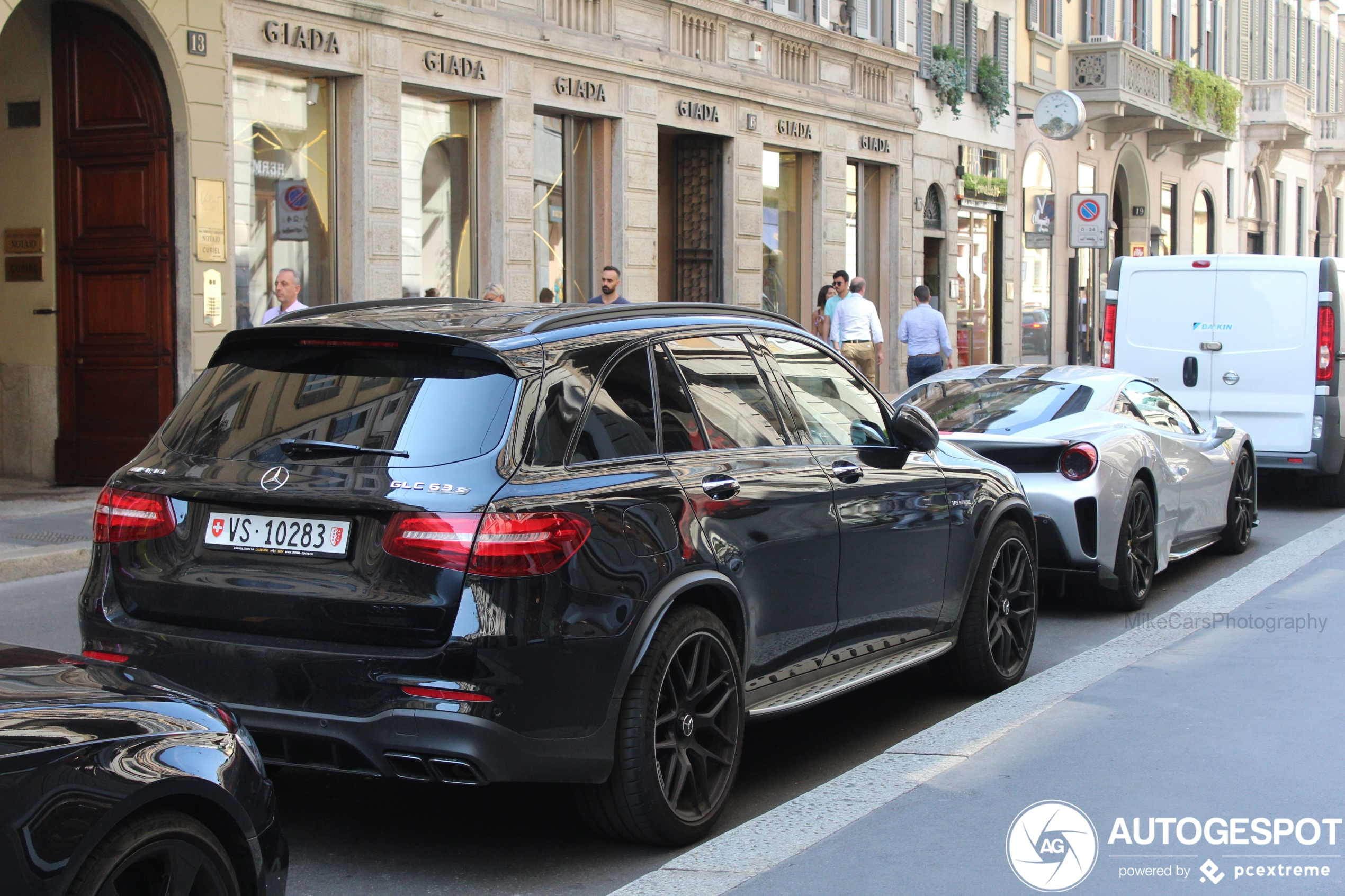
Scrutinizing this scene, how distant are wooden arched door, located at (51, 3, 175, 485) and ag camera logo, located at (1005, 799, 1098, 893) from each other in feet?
35.6

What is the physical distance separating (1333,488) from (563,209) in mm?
9630

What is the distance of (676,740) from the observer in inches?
182

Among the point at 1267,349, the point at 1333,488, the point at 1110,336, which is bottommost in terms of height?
the point at 1333,488

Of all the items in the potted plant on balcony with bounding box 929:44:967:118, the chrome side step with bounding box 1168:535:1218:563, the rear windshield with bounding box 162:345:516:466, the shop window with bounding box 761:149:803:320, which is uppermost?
the potted plant on balcony with bounding box 929:44:967:118

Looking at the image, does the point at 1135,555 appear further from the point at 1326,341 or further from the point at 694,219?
the point at 694,219

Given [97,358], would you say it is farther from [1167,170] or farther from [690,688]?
[1167,170]

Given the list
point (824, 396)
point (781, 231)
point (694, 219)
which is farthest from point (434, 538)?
point (781, 231)

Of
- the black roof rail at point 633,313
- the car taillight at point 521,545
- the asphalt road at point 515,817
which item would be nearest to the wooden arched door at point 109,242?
the asphalt road at point 515,817

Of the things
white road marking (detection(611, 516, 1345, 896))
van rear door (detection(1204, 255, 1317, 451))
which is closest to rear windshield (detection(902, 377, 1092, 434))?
white road marking (detection(611, 516, 1345, 896))

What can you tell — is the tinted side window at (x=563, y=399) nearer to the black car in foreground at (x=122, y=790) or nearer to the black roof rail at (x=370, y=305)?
the black roof rail at (x=370, y=305)

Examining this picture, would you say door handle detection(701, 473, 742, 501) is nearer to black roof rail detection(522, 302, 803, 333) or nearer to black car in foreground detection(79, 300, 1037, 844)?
black car in foreground detection(79, 300, 1037, 844)

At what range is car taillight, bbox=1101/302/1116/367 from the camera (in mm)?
14375

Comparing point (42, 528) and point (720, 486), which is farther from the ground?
point (720, 486)

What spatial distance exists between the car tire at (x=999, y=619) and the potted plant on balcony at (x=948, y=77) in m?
22.6
